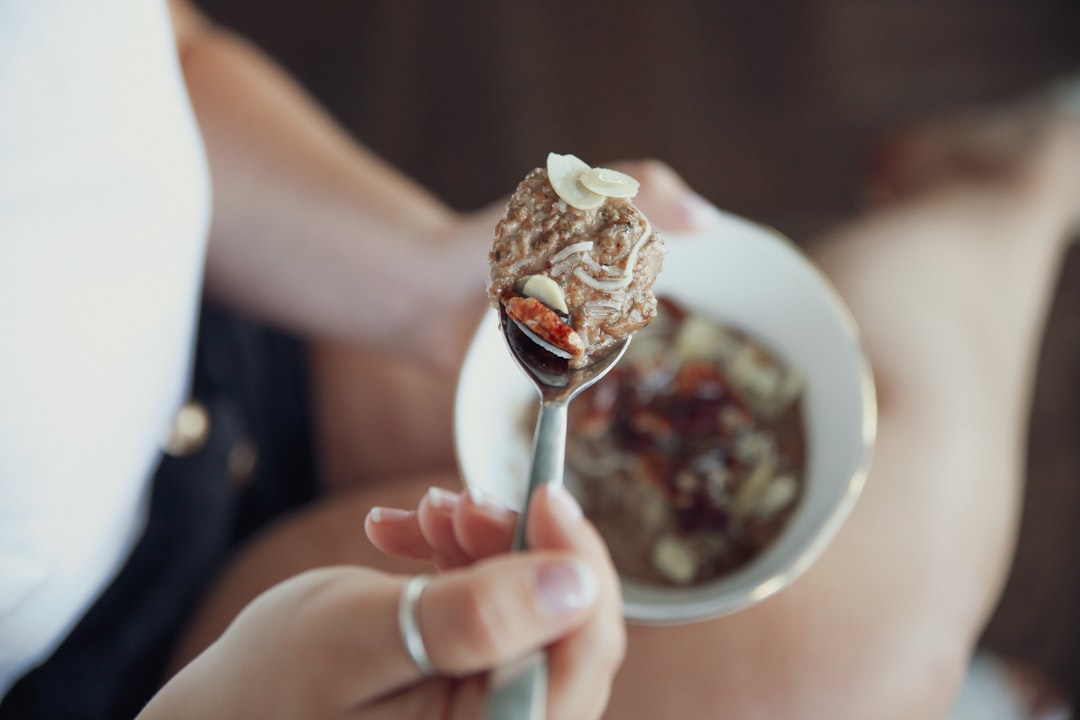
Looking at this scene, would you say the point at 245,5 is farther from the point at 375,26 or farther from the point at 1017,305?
the point at 1017,305

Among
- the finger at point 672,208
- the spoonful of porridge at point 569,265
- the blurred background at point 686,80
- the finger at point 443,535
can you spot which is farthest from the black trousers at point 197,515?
the blurred background at point 686,80

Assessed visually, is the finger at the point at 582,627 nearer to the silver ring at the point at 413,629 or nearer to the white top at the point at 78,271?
the silver ring at the point at 413,629

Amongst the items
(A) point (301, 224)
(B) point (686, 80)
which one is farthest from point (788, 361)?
(B) point (686, 80)

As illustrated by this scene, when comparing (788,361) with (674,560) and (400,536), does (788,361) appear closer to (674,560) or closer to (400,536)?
(674,560)

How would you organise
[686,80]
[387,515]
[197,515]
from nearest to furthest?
[387,515], [197,515], [686,80]

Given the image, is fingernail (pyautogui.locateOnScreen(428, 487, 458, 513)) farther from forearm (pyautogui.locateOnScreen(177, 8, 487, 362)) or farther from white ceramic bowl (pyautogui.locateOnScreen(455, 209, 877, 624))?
forearm (pyautogui.locateOnScreen(177, 8, 487, 362))

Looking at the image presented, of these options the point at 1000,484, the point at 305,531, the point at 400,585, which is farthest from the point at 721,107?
the point at 400,585
